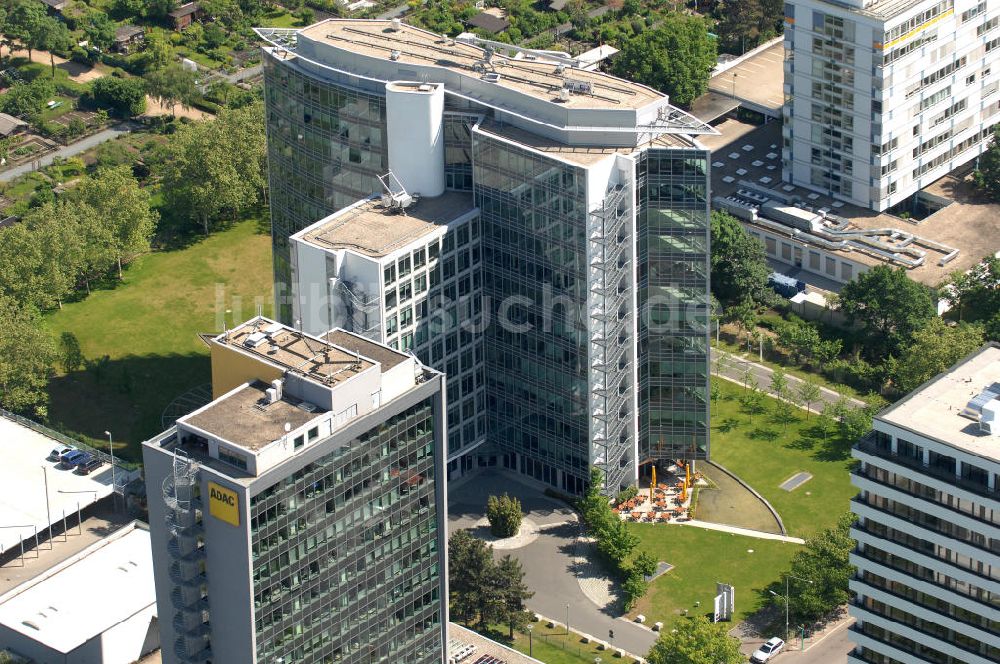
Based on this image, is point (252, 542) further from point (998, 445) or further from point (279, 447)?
point (998, 445)

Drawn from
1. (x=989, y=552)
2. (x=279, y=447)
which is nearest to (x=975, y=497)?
(x=989, y=552)

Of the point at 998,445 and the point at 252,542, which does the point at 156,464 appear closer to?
the point at 252,542

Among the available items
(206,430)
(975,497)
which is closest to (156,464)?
(206,430)

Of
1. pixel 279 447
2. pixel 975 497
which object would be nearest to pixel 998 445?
pixel 975 497

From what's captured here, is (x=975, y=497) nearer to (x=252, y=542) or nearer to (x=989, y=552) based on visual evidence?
(x=989, y=552)
